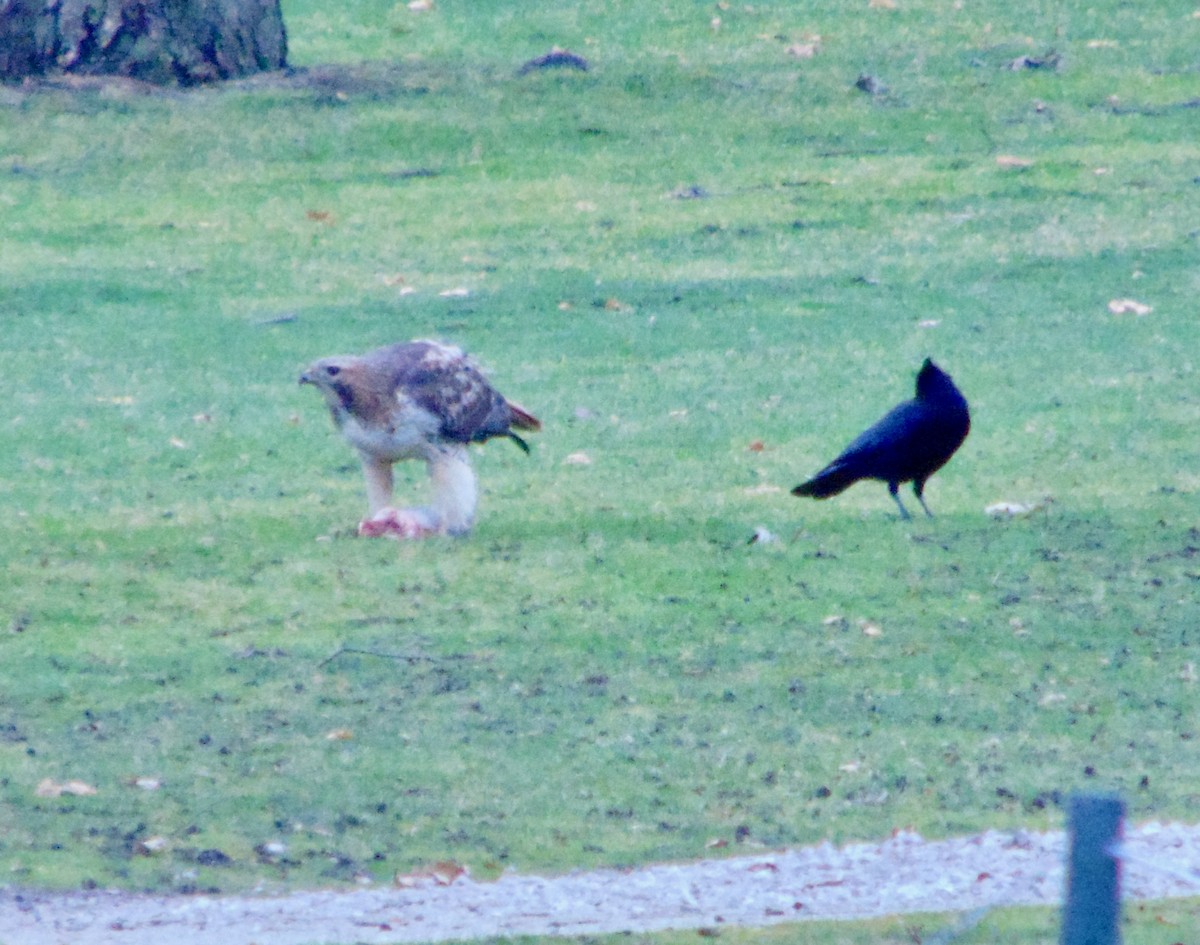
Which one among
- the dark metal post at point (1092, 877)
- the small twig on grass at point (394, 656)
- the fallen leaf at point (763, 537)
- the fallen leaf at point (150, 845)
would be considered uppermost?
the dark metal post at point (1092, 877)

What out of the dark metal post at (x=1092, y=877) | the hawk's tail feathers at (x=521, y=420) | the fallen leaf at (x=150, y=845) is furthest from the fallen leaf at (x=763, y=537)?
the dark metal post at (x=1092, y=877)

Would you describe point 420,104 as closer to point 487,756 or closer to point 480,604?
point 480,604

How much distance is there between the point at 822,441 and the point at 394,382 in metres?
3.29

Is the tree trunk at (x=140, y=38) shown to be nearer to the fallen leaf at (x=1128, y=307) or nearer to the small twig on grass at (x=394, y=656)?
the fallen leaf at (x=1128, y=307)

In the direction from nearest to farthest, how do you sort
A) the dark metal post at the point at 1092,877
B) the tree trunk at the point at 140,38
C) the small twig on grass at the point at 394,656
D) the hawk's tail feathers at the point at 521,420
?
1. the dark metal post at the point at 1092,877
2. the small twig on grass at the point at 394,656
3. the hawk's tail feathers at the point at 521,420
4. the tree trunk at the point at 140,38

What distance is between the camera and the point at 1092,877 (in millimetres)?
3697

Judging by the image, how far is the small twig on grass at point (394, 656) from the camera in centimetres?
902

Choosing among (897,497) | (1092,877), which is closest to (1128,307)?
(897,497)

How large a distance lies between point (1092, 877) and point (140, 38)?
66.7ft

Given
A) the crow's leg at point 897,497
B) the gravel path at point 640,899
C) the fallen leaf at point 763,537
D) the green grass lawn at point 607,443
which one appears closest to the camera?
the gravel path at point 640,899

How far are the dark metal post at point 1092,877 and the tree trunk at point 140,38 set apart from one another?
19.9 meters

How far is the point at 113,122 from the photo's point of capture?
2159 cm

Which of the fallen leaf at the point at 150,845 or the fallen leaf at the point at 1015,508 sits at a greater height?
the fallen leaf at the point at 150,845

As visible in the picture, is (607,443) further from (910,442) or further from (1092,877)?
(1092,877)
